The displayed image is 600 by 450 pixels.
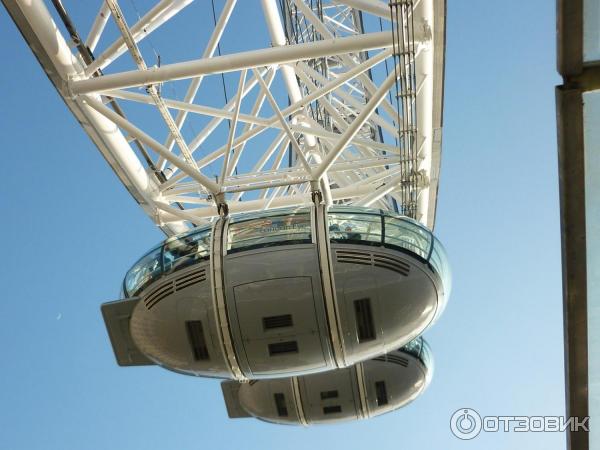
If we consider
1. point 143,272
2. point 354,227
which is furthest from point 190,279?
point 354,227

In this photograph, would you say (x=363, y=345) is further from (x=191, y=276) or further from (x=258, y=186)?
(x=258, y=186)

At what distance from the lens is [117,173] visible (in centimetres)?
1525

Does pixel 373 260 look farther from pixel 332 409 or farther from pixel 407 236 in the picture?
pixel 332 409

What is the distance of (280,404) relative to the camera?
1371cm

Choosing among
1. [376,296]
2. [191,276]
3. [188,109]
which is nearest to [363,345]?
[376,296]

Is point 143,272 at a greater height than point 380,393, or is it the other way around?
point 143,272

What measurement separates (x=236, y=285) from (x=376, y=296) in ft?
5.73

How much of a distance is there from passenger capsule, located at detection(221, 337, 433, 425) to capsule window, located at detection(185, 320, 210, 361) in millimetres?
3796

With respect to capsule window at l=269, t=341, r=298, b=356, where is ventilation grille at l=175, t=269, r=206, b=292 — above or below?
above

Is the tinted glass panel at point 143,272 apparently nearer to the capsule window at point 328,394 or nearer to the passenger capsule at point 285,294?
the passenger capsule at point 285,294

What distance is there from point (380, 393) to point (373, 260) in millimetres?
4410

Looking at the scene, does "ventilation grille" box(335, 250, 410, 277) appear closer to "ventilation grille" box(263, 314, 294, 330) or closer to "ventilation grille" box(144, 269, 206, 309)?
"ventilation grille" box(263, 314, 294, 330)

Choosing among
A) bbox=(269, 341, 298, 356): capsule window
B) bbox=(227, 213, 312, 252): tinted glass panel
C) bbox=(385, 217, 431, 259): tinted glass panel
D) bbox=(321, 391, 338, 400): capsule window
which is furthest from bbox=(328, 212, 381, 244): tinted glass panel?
bbox=(321, 391, 338, 400): capsule window

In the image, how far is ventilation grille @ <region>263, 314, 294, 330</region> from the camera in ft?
31.2
